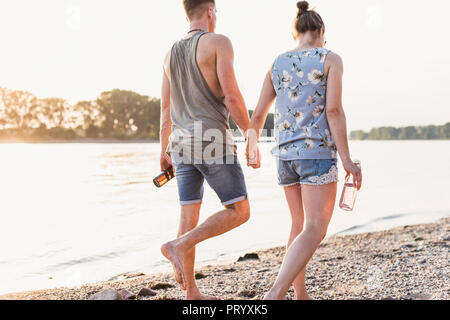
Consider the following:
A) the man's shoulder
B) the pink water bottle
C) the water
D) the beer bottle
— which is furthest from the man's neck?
the water

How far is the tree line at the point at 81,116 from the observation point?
275 ft

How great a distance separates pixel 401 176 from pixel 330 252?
16.3m

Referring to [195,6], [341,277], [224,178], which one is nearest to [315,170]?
[224,178]

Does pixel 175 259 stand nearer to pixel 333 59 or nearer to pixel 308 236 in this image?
pixel 308 236

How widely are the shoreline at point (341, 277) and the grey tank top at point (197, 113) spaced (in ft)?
4.88

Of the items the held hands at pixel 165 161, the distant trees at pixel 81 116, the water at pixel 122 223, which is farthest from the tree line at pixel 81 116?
the held hands at pixel 165 161

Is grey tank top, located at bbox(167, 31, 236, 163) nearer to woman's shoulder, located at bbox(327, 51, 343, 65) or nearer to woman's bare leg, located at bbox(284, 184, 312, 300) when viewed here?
woman's bare leg, located at bbox(284, 184, 312, 300)

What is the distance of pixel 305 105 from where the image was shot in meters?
3.03

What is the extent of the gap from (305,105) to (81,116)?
8995cm

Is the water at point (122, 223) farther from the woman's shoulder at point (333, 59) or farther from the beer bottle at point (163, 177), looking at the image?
the woman's shoulder at point (333, 59)

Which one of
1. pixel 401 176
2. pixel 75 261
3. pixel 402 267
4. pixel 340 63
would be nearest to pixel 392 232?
pixel 402 267

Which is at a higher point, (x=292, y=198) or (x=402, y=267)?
(x=292, y=198)
